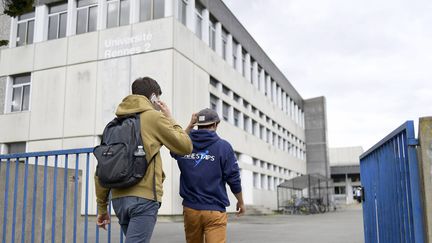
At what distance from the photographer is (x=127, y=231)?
3107 mm

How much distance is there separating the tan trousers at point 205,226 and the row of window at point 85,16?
1842 cm

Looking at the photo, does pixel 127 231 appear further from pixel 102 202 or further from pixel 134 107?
pixel 134 107

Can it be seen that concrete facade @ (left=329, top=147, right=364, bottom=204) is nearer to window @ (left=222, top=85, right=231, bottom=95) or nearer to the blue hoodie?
window @ (left=222, top=85, right=231, bottom=95)

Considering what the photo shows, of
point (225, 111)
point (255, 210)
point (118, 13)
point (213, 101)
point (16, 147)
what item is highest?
point (118, 13)

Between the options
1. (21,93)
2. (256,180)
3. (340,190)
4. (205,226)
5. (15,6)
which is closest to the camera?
(205,226)

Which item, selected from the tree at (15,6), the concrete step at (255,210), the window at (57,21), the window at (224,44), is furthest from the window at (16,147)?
the tree at (15,6)

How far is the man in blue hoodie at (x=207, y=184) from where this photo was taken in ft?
12.7

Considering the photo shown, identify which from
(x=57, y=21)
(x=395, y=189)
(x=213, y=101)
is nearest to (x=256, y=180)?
(x=213, y=101)

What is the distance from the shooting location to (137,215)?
309cm

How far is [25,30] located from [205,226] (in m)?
23.9

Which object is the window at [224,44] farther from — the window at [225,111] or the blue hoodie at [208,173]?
the blue hoodie at [208,173]

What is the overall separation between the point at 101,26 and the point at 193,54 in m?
4.58

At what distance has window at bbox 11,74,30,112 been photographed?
78.8 feet

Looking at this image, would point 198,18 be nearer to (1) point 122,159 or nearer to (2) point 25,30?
(2) point 25,30
